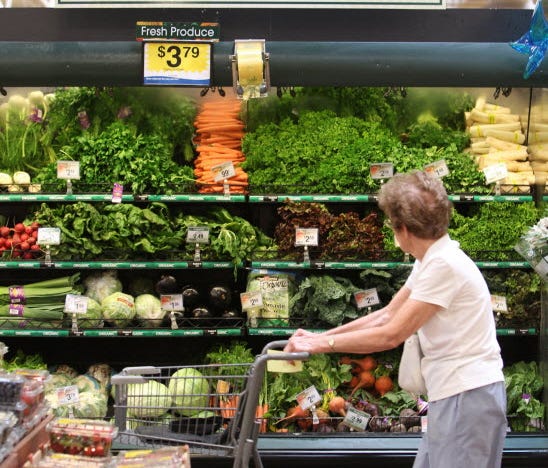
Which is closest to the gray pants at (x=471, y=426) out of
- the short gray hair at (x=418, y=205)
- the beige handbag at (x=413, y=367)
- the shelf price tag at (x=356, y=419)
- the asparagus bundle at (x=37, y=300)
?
the beige handbag at (x=413, y=367)

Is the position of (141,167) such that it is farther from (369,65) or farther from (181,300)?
(369,65)

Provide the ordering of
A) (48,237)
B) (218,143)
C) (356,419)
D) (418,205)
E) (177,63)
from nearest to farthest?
1. (418,205)
2. (177,63)
3. (356,419)
4. (48,237)
5. (218,143)

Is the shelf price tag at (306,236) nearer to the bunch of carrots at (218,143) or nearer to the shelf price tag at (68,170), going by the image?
the bunch of carrots at (218,143)

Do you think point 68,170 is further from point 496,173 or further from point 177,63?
point 496,173

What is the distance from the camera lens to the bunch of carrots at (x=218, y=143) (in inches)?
215

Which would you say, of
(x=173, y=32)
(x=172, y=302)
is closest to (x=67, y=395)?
(x=172, y=302)

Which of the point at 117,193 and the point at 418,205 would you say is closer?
the point at 418,205

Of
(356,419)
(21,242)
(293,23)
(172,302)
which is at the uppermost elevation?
(293,23)

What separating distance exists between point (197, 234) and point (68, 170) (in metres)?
0.99

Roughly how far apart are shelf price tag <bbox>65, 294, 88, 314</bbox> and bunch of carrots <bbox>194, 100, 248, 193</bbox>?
3.68 ft

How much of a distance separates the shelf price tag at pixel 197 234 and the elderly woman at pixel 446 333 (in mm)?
2189

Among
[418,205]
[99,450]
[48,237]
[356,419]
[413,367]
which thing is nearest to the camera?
[99,450]

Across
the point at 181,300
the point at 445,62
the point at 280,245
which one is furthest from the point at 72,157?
the point at 445,62

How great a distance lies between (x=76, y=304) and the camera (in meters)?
5.24
